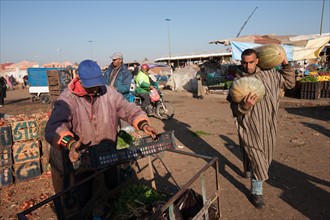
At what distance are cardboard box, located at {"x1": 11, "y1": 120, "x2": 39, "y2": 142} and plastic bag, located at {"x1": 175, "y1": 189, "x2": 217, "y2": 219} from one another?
4038 mm

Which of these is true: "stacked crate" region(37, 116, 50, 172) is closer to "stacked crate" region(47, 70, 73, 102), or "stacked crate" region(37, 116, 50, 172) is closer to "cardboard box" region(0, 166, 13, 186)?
"cardboard box" region(0, 166, 13, 186)

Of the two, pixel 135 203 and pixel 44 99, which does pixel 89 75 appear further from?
pixel 44 99

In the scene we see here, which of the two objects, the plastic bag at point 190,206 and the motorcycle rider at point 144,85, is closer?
the plastic bag at point 190,206

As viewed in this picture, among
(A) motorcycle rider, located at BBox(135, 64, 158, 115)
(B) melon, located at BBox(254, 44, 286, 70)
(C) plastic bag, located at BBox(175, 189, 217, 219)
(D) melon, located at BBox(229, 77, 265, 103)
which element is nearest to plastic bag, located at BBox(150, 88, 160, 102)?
(A) motorcycle rider, located at BBox(135, 64, 158, 115)

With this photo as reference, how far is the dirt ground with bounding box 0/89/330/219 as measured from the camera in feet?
12.0

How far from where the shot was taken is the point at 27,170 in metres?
5.13

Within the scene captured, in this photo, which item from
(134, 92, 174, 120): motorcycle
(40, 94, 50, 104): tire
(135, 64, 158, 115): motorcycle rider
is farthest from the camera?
(40, 94, 50, 104): tire

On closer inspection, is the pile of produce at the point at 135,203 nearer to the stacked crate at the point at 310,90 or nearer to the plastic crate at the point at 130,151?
the plastic crate at the point at 130,151

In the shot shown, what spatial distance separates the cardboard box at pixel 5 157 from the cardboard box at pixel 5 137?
0.26 feet

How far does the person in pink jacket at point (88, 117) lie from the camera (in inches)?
90.2

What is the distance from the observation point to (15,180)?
505 cm

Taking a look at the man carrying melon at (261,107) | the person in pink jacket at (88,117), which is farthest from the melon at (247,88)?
the person in pink jacket at (88,117)

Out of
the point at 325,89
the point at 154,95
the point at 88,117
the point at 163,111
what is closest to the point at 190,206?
the point at 88,117

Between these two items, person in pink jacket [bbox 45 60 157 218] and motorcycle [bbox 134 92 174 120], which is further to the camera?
motorcycle [bbox 134 92 174 120]
